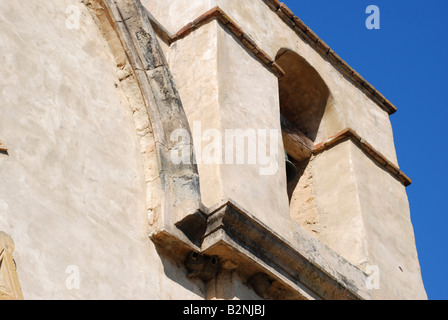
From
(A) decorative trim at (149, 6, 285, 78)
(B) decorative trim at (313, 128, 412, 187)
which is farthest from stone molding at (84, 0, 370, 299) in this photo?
(B) decorative trim at (313, 128, 412, 187)

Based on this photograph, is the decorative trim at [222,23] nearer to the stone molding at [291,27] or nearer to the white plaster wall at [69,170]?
the stone molding at [291,27]

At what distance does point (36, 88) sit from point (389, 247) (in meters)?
3.55

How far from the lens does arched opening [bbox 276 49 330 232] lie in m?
10.1

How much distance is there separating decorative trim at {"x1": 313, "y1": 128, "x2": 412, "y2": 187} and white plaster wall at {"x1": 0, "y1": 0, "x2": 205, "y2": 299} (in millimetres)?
2695

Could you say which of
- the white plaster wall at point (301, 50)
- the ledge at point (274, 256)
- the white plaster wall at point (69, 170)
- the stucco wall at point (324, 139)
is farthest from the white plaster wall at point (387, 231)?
the white plaster wall at point (69, 170)

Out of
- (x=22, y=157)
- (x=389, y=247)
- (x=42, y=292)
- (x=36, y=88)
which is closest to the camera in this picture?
(x=42, y=292)

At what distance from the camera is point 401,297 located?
911cm

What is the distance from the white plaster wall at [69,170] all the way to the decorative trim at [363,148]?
2695 millimetres

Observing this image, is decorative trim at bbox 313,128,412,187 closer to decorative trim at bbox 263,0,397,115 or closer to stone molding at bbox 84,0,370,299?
decorative trim at bbox 263,0,397,115

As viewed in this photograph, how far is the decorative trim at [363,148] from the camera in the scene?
10180mm

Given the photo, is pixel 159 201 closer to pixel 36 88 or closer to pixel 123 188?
pixel 123 188

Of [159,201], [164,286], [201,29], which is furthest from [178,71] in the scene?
[164,286]

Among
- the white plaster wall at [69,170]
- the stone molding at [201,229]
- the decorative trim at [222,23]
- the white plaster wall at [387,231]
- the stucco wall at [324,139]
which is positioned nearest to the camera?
the white plaster wall at [69,170]

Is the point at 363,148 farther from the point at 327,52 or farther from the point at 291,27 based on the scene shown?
the point at 291,27
